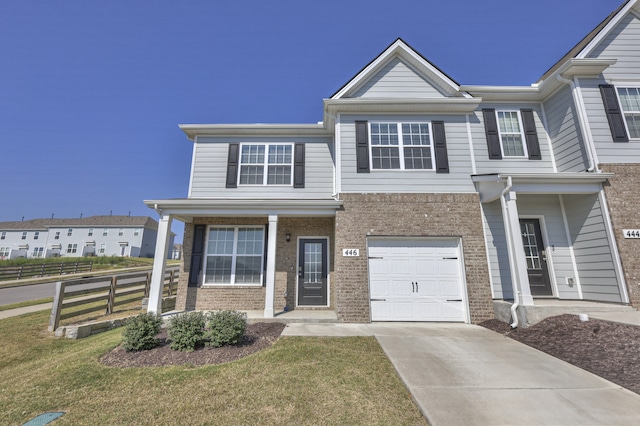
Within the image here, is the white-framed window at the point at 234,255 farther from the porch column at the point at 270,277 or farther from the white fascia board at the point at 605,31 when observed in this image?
the white fascia board at the point at 605,31

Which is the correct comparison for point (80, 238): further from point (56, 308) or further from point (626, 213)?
point (626, 213)

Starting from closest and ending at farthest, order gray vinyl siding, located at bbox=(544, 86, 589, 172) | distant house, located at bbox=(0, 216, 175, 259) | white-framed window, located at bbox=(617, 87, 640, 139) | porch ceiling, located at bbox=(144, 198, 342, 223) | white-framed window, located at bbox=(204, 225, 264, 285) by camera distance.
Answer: white-framed window, located at bbox=(617, 87, 640, 139), gray vinyl siding, located at bbox=(544, 86, 589, 172), porch ceiling, located at bbox=(144, 198, 342, 223), white-framed window, located at bbox=(204, 225, 264, 285), distant house, located at bbox=(0, 216, 175, 259)

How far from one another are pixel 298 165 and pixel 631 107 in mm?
10589

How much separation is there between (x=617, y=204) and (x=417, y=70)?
7.09 meters

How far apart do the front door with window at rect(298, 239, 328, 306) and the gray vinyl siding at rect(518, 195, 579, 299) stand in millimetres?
6537

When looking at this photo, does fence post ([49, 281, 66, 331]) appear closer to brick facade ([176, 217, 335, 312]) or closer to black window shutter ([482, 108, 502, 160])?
brick facade ([176, 217, 335, 312])

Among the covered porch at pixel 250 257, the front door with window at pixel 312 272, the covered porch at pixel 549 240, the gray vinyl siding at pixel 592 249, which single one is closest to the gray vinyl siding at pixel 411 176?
the covered porch at pixel 549 240

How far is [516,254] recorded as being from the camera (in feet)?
22.5

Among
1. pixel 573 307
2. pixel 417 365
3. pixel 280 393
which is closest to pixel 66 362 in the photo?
pixel 280 393

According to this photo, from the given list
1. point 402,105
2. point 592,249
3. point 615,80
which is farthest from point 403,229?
point 615,80

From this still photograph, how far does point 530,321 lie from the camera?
20.9 feet

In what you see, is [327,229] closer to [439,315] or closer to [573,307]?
[439,315]

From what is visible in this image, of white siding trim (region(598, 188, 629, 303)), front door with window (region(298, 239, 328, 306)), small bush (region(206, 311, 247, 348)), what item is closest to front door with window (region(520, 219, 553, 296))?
white siding trim (region(598, 188, 629, 303))

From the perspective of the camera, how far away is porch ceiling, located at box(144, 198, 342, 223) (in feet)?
26.6
